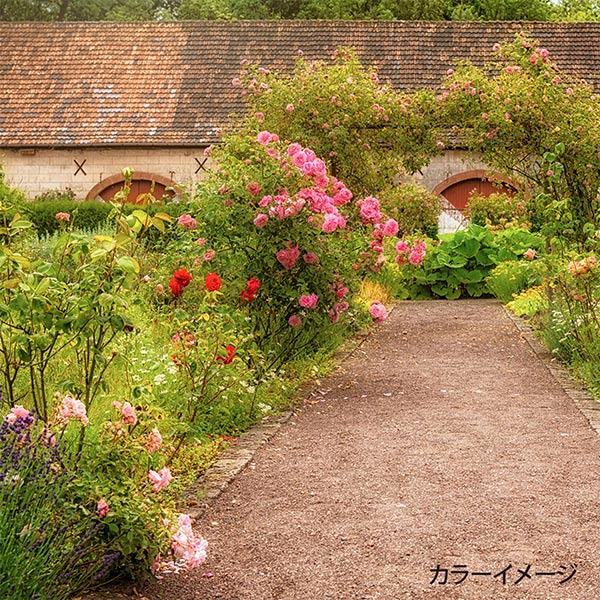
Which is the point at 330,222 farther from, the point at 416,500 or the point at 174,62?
the point at 174,62

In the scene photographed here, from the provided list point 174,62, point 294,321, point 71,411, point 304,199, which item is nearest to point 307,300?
point 294,321

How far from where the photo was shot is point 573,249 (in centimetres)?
1159

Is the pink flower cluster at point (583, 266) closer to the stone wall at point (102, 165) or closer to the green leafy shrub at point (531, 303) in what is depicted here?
the green leafy shrub at point (531, 303)

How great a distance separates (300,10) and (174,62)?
10.6 metres

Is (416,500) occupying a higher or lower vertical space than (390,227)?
lower

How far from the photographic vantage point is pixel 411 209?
21.1 metres

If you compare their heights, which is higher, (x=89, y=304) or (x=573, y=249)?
(x=89, y=304)

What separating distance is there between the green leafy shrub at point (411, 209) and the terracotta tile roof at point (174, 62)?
5206mm

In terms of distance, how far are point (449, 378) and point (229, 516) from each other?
4.54 m

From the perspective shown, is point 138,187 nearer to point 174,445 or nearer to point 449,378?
point 449,378

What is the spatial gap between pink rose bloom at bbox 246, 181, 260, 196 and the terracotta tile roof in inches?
647

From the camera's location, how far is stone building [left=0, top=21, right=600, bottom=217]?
25.9m

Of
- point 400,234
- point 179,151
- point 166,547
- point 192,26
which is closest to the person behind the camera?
point 166,547

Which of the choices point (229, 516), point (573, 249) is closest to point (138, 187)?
point (573, 249)
